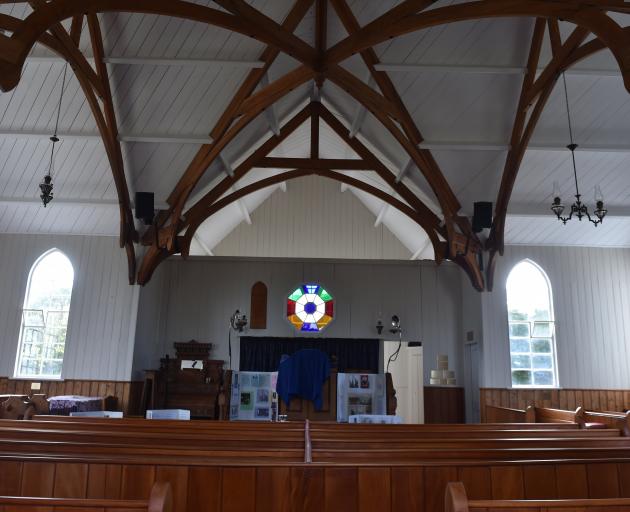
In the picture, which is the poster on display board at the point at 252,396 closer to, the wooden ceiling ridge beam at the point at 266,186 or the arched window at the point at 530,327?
the wooden ceiling ridge beam at the point at 266,186

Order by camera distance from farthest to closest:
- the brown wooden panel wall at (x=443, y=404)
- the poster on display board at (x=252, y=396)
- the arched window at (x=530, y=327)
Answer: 1. the brown wooden panel wall at (x=443, y=404)
2. the arched window at (x=530, y=327)
3. the poster on display board at (x=252, y=396)

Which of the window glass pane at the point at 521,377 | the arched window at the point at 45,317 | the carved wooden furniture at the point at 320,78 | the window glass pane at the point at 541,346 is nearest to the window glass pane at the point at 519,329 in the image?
the window glass pane at the point at 541,346

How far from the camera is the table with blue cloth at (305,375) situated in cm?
987

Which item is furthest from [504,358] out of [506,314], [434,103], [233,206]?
[233,206]

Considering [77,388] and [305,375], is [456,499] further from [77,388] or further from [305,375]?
[77,388]

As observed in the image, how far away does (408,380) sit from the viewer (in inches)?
565

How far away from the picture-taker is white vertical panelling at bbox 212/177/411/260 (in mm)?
15109

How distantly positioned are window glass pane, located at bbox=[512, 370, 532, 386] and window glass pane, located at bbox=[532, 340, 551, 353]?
0.53 meters

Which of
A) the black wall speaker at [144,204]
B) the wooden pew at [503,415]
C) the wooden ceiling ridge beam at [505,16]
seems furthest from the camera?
the black wall speaker at [144,204]

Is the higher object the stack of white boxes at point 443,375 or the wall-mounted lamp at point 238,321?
the wall-mounted lamp at point 238,321

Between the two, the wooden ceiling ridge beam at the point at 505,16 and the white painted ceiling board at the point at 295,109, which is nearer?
the wooden ceiling ridge beam at the point at 505,16

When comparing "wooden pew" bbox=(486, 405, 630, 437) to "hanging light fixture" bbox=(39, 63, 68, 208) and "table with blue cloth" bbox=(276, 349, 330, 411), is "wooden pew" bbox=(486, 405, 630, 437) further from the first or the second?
"hanging light fixture" bbox=(39, 63, 68, 208)

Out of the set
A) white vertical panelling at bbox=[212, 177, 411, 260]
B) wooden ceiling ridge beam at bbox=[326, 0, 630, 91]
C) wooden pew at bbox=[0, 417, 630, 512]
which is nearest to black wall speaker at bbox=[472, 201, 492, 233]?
wooden ceiling ridge beam at bbox=[326, 0, 630, 91]

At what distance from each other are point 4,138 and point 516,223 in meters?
9.95
